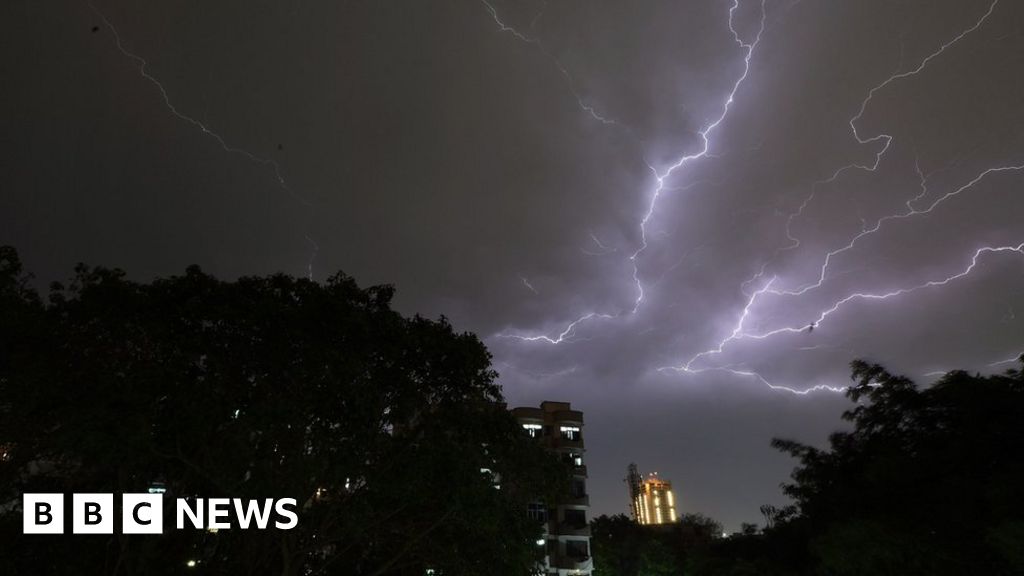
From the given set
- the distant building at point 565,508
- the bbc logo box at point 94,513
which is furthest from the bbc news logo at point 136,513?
the distant building at point 565,508

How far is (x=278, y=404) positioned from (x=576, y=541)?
1057 inches

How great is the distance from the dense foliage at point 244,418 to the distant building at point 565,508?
18.9 m

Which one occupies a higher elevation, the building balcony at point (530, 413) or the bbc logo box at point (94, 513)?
the building balcony at point (530, 413)

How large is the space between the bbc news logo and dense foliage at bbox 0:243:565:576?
0.22m

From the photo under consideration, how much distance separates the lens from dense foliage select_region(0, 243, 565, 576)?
892 cm

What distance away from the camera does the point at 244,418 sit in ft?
29.5

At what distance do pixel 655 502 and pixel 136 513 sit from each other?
339 feet

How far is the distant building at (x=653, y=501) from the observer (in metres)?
Answer: 100

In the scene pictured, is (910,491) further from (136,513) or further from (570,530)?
(570,530)

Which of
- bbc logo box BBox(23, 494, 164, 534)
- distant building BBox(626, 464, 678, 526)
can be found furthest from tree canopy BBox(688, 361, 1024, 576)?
distant building BBox(626, 464, 678, 526)

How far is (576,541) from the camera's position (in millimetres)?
31672

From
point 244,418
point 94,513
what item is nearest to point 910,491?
point 244,418

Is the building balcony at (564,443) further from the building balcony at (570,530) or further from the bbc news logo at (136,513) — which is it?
the bbc news logo at (136,513)

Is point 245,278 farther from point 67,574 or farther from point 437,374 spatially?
point 67,574
